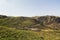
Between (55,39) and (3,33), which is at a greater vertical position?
(3,33)

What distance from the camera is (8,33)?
127ft

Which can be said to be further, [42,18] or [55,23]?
[42,18]

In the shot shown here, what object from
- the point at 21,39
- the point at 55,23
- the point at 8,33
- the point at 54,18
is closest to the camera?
the point at 21,39

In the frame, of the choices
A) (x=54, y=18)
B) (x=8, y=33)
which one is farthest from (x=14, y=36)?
(x=54, y=18)

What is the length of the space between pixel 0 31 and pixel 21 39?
726cm

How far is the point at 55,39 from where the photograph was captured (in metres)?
40.1

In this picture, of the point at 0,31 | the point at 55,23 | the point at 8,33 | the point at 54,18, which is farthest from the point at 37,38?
the point at 54,18

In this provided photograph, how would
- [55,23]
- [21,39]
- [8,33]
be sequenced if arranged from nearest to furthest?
1. [21,39]
2. [8,33]
3. [55,23]

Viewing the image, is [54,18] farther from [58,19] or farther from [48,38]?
[48,38]

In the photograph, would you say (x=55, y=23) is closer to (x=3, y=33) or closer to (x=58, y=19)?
(x=58, y=19)

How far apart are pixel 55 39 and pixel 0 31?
635 inches

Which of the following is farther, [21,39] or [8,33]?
[8,33]

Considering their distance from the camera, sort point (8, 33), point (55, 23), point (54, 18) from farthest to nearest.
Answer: point (54, 18) < point (55, 23) < point (8, 33)

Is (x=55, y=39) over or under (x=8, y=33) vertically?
under
